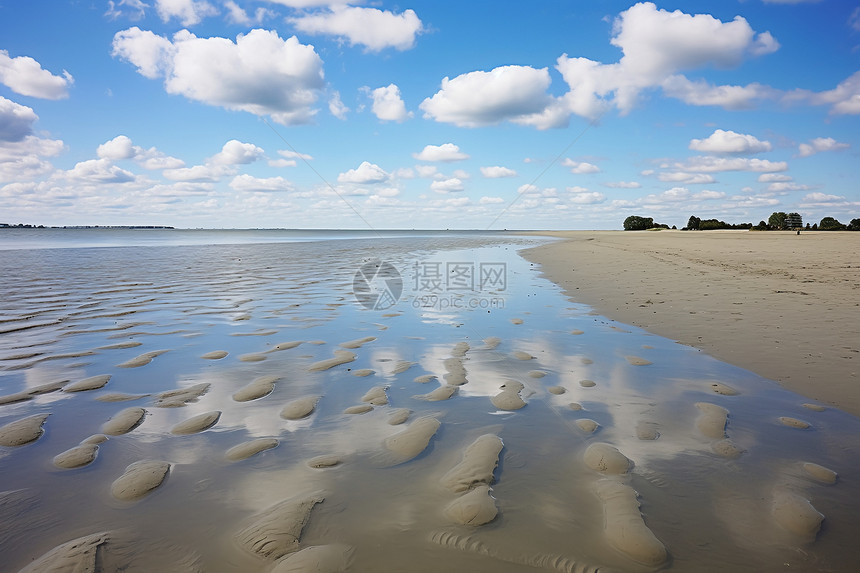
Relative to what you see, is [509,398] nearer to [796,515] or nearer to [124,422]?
[796,515]

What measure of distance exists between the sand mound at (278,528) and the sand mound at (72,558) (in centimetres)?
89

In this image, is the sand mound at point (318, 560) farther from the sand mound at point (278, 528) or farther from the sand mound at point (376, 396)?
the sand mound at point (376, 396)

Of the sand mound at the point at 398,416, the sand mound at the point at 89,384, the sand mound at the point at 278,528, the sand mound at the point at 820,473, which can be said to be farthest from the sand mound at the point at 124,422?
the sand mound at the point at 820,473

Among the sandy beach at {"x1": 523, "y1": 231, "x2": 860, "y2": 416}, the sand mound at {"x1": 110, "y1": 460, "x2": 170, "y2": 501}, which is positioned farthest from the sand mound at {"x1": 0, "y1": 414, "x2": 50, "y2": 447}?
the sandy beach at {"x1": 523, "y1": 231, "x2": 860, "y2": 416}

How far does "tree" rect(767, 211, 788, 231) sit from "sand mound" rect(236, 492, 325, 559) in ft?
268

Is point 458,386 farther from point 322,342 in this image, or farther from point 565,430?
point 322,342

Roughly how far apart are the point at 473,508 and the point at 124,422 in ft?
13.5

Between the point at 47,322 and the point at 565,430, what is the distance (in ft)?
38.6

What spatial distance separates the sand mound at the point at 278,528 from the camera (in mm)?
2857

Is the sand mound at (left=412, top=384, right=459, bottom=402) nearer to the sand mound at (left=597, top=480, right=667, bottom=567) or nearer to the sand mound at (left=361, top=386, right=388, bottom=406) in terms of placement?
the sand mound at (left=361, top=386, right=388, bottom=406)

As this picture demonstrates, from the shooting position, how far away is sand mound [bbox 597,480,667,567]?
9.12ft

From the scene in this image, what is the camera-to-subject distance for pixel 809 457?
4.03 meters

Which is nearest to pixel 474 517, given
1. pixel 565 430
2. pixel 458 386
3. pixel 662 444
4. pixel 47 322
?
pixel 565 430

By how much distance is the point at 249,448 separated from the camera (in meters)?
4.26
